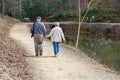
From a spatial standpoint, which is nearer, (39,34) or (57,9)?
(39,34)

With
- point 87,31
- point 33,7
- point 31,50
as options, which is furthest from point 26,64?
point 33,7

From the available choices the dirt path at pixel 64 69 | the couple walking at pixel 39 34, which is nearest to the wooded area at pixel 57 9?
the couple walking at pixel 39 34

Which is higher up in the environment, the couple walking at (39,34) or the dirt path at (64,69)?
the couple walking at (39,34)

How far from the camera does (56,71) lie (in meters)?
14.4

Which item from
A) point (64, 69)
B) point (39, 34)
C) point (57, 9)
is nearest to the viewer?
point (64, 69)

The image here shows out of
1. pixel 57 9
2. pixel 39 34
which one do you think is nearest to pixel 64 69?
pixel 39 34

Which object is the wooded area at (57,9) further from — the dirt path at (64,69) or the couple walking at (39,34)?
the dirt path at (64,69)

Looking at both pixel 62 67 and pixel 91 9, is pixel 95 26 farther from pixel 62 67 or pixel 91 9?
pixel 62 67

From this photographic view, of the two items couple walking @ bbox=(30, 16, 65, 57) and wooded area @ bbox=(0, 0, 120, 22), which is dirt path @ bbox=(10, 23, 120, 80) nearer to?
couple walking @ bbox=(30, 16, 65, 57)

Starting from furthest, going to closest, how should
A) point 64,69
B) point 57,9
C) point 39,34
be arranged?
point 57,9, point 39,34, point 64,69

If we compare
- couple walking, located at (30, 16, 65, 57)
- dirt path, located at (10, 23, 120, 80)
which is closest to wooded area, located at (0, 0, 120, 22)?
couple walking, located at (30, 16, 65, 57)

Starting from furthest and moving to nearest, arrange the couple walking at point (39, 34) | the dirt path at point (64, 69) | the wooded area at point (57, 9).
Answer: the wooded area at point (57, 9) < the couple walking at point (39, 34) < the dirt path at point (64, 69)

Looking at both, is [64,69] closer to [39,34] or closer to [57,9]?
[39,34]

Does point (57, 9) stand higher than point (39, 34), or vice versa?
point (39, 34)
